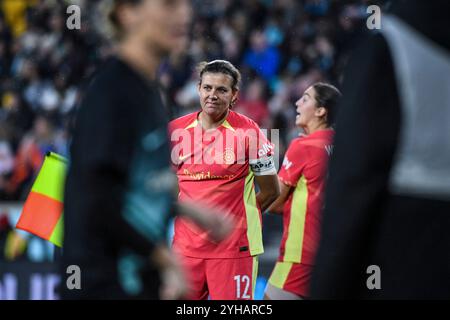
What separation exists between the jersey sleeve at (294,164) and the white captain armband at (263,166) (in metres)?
0.12

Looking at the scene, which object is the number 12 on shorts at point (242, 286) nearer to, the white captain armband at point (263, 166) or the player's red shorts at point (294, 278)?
the player's red shorts at point (294, 278)

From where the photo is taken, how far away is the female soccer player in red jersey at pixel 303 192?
19.7ft

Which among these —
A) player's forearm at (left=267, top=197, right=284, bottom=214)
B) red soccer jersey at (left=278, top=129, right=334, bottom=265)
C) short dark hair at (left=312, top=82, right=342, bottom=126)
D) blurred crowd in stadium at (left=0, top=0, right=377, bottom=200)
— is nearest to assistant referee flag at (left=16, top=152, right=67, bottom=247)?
player's forearm at (left=267, top=197, right=284, bottom=214)

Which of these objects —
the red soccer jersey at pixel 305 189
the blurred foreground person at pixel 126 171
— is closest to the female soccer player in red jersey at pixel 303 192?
the red soccer jersey at pixel 305 189

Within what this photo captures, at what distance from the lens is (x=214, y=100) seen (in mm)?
6086

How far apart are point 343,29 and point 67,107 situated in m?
4.73

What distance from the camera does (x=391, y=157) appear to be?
1897 mm

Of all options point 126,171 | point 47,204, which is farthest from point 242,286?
point 126,171

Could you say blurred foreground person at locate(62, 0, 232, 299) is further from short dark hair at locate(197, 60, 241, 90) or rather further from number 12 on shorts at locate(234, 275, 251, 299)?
short dark hair at locate(197, 60, 241, 90)

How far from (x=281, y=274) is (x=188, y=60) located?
8256 mm

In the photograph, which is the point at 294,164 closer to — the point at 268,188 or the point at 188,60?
the point at 268,188

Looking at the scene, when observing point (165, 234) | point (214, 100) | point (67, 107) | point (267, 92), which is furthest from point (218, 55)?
point (165, 234)

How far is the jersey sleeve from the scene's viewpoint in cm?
603
